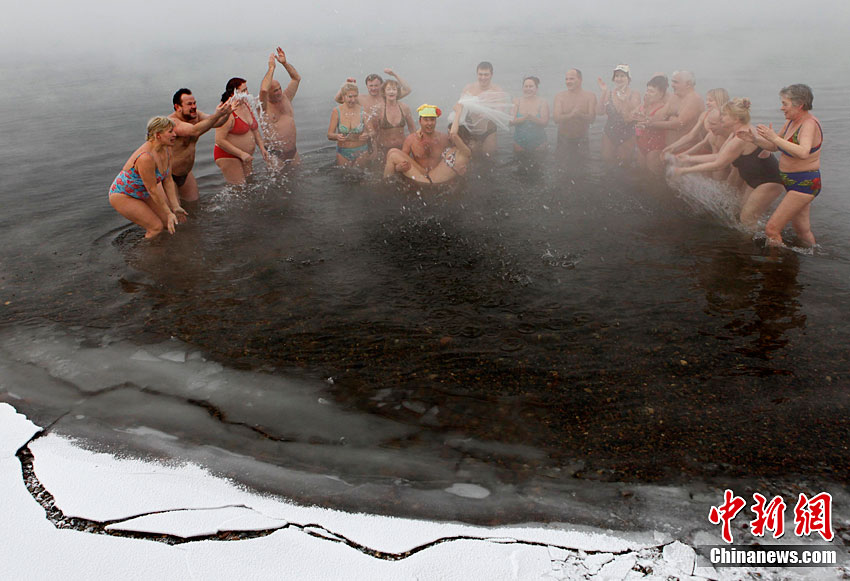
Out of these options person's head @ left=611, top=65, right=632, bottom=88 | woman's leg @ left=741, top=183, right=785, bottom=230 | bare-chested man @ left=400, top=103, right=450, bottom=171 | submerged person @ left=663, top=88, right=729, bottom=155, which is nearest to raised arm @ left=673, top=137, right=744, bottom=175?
woman's leg @ left=741, top=183, right=785, bottom=230

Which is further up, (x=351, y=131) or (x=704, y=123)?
(x=351, y=131)

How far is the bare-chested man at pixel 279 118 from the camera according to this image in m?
8.46

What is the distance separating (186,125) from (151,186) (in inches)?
38.2

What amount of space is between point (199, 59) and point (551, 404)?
104ft

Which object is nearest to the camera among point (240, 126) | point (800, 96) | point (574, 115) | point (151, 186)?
point (800, 96)

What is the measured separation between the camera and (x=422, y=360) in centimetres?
424

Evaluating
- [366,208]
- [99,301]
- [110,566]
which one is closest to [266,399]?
[110,566]

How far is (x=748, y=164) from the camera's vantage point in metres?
6.02

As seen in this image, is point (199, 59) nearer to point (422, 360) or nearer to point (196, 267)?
point (196, 267)

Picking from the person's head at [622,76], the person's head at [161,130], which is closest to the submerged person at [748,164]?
the person's head at [622,76]

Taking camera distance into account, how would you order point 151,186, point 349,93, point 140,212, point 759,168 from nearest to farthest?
1. point 759,168
2. point 151,186
3. point 140,212
4. point 349,93

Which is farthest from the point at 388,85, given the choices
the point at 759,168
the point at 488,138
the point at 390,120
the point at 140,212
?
the point at 759,168

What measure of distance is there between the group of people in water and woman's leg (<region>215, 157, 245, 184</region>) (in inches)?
0.6

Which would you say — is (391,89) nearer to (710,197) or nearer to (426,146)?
(426,146)
